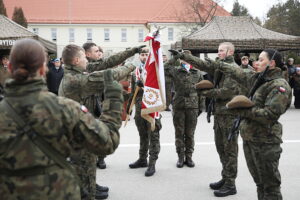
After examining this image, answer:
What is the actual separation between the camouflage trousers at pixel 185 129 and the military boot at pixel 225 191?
5.01 ft

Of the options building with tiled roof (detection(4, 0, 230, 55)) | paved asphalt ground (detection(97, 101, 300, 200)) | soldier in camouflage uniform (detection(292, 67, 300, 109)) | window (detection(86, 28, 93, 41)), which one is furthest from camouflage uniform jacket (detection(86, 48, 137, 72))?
window (detection(86, 28, 93, 41))

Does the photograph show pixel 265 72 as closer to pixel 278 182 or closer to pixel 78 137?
pixel 278 182

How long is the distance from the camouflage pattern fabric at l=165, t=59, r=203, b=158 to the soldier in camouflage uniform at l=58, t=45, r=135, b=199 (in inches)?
104

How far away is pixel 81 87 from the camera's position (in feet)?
11.5

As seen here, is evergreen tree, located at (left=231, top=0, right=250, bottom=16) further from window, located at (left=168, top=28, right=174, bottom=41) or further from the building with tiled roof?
window, located at (left=168, top=28, right=174, bottom=41)

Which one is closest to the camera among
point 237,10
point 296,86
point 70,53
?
point 70,53

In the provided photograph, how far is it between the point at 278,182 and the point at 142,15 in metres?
49.5

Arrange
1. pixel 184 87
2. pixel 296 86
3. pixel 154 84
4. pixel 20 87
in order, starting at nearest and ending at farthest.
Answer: pixel 20 87, pixel 154 84, pixel 184 87, pixel 296 86

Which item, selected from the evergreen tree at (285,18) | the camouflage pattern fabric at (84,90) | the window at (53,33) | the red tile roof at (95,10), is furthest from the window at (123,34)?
the camouflage pattern fabric at (84,90)

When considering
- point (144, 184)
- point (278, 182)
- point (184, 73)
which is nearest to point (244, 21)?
point (184, 73)

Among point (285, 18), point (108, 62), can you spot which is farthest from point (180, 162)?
point (285, 18)

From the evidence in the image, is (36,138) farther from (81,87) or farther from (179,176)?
(179,176)

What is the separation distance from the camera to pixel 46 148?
Answer: 1862 millimetres

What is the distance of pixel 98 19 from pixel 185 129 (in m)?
46.4
